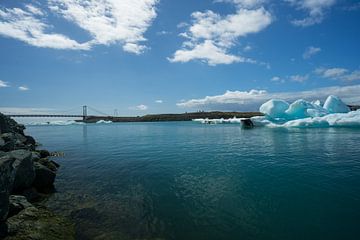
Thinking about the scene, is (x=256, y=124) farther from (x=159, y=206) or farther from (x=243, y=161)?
(x=159, y=206)

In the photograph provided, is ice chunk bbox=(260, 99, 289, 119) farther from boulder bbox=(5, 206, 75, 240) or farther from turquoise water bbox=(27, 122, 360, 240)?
boulder bbox=(5, 206, 75, 240)

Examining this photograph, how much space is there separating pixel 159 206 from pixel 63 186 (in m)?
5.31

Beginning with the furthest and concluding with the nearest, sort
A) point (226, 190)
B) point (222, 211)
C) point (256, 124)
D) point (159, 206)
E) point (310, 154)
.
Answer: point (256, 124)
point (310, 154)
point (226, 190)
point (159, 206)
point (222, 211)

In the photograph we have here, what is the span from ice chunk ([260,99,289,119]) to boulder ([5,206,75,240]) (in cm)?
4388

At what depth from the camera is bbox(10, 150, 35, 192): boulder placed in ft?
28.2

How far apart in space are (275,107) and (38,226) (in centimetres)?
4559

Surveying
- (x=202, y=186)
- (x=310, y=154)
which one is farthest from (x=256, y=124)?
(x=202, y=186)

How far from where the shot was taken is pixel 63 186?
1100 centimetres

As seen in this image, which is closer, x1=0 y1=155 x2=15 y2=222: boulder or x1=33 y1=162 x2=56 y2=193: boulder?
x1=0 y1=155 x2=15 y2=222: boulder


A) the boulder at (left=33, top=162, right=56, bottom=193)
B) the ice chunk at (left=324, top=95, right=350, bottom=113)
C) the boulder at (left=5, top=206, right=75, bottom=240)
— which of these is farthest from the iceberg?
the boulder at (left=5, top=206, right=75, bottom=240)

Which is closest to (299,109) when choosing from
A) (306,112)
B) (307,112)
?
(307,112)

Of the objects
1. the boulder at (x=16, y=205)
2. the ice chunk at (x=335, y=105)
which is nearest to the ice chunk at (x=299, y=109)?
the ice chunk at (x=335, y=105)

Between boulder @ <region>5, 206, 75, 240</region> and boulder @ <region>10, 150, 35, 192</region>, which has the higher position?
boulder @ <region>10, 150, 35, 192</region>

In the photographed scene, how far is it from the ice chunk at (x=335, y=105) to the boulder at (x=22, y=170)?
159 ft
